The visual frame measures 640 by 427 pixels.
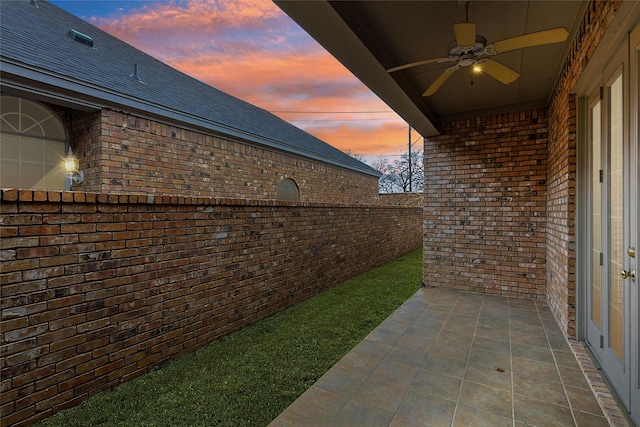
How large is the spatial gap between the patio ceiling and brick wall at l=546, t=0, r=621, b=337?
0.70 ft

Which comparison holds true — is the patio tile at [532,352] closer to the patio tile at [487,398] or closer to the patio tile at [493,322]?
the patio tile at [493,322]

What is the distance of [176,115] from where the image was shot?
5.59 meters

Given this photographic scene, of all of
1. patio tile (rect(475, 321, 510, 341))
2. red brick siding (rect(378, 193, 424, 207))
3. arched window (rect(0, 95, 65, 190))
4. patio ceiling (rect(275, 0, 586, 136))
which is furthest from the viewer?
red brick siding (rect(378, 193, 424, 207))

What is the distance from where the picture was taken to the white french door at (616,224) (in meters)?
1.76

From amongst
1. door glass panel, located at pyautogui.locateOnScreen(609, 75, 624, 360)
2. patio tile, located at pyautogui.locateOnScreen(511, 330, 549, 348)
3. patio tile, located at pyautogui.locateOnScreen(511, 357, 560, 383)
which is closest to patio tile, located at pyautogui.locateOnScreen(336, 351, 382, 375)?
patio tile, located at pyautogui.locateOnScreen(511, 357, 560, 383)

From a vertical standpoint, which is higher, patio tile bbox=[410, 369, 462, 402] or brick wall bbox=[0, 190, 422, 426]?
brick wall bbox=[0, 190, 422, 426]

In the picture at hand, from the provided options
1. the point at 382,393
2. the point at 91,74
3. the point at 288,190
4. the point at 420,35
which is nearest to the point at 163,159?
the point at 91,74

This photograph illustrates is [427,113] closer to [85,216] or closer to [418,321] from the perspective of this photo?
[418,321]

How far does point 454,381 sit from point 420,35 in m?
2.99

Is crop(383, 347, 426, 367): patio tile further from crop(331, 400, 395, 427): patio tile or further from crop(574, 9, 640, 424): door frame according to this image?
crop(574, 9, 640, 424): door frame

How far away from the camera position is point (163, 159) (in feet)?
17.7

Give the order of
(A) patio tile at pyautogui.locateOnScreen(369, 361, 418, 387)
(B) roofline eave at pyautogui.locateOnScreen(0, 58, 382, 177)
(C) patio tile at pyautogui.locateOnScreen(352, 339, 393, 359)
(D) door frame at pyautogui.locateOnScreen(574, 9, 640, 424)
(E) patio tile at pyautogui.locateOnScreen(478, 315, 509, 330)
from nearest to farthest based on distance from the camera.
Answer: (D) door frame at pyautogui.locateOnScreen(574, 9, 640, 424) < (A) patio tile at pyautogui.locateOnScreen(369, 361, 418, 387) < (C) patio tile at pyautogui.locateOnScreen(352, 339, 393, 359) < (E) patio tile at pyautogui.locateOnScreen(478, 315, 509, 330) < (B) roofline eave at pyautogui.locateOnScreen(0, 58, 382, 177)

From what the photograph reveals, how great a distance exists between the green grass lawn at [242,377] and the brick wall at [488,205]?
68.5 inches

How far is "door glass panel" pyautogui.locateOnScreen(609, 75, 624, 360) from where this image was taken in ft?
6.65
